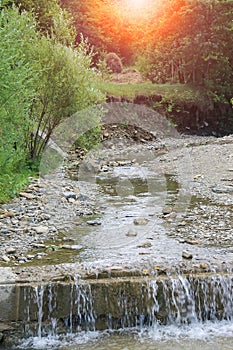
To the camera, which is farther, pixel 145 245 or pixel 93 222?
pixel 93 222

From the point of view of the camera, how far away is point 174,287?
23.5ft

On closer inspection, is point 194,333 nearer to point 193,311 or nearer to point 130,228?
point 193,311

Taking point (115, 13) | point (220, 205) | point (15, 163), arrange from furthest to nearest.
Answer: point (115, 13) → point (15, 163) → point (220, 205)

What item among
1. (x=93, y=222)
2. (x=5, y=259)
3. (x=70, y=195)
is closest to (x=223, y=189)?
(x=70, y=195)

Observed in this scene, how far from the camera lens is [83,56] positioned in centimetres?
1802

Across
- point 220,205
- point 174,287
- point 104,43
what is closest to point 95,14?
point 104,43

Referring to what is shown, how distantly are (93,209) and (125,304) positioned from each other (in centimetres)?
528

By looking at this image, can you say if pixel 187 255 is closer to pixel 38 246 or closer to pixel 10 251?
pixel 38 246

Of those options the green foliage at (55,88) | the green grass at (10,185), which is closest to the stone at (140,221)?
the green grass at (10,185)

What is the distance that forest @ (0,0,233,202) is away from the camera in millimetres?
11922

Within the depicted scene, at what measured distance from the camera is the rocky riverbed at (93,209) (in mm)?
8758

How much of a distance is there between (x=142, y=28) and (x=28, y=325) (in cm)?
4089

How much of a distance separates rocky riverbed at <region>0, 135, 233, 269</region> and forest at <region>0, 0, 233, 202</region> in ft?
3.93

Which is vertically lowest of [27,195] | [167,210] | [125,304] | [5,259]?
[125,304]
